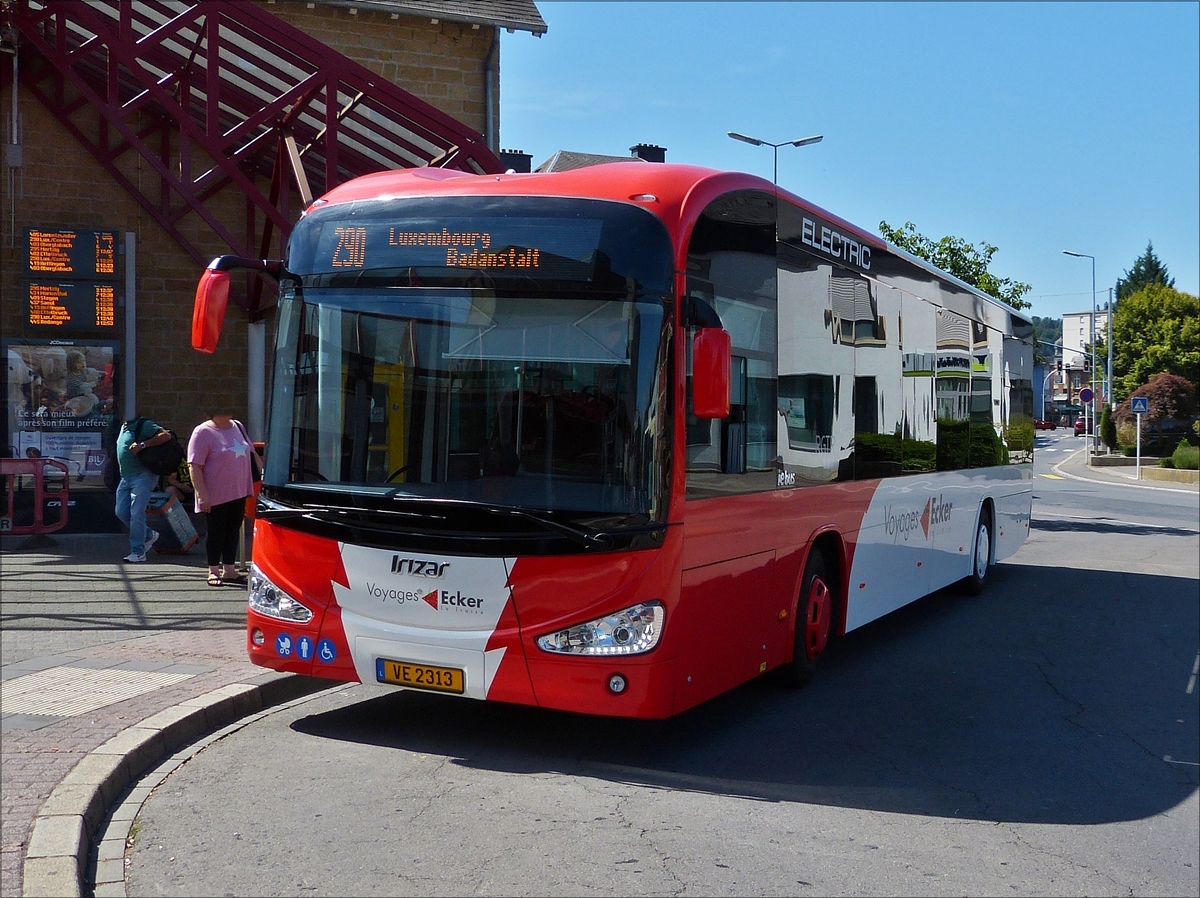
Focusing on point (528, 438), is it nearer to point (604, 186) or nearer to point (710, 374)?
point (710, 374)

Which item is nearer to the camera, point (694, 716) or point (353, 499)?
point (353, 499)

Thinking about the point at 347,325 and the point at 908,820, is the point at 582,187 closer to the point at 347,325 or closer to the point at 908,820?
the point at 347,325

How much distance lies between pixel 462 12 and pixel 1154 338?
6045 centimetres

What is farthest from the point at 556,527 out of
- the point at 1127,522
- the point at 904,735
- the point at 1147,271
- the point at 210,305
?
the point at 1147,271

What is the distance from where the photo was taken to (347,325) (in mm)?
6352

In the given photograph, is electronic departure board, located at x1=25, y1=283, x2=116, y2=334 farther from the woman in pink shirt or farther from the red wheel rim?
the red wheel rim

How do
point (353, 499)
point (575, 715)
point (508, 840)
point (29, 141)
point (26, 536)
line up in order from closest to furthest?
point (508, 840) < point (353, 499) < point (575, 715) < point (26, 536) < point (29, 141)

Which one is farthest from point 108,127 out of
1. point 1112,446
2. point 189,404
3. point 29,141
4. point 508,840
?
point 1112,446

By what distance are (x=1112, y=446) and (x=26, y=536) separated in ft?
201

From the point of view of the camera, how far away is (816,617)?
801 cm

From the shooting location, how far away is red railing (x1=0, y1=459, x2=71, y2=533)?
14.5m

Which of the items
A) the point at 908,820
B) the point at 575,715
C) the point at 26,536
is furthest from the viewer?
the point at 26,536

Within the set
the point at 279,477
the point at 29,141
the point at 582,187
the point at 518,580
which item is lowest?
the point at 518,580

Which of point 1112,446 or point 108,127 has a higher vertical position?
point 108,127
